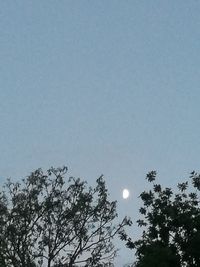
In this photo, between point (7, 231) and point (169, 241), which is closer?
point (169, 241)

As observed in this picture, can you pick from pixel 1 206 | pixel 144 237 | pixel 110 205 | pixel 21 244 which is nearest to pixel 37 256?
pixel 21 244

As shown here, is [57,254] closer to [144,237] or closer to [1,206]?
[1,206]

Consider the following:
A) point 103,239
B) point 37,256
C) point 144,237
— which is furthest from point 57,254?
point 144,237

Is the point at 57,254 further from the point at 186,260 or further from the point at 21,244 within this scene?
the point at 186,260

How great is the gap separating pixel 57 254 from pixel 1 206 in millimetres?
6588

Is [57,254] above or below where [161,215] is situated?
above

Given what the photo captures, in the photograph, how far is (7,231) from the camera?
A: 41406 millimetres

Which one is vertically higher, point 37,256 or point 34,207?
point 34,207

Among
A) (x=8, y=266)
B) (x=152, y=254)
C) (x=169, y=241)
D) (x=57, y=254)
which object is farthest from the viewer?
(x=57, y=254)

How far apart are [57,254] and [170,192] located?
15.9m

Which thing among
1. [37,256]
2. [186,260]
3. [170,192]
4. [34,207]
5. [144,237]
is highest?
[34,207]

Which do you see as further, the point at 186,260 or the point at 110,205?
the point at 110,205

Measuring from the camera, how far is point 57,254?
4238 centimetres

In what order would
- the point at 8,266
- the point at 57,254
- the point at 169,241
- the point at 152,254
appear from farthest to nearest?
the point at 57,254
the point at 8,266
the point at 169,241
the point at 152,254
